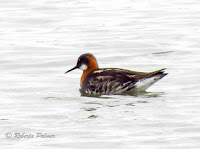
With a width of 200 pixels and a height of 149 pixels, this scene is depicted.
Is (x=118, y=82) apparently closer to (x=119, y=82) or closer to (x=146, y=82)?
(x=119, y=82)

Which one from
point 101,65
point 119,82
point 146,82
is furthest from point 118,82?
point 101,65

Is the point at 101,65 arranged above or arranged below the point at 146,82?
below

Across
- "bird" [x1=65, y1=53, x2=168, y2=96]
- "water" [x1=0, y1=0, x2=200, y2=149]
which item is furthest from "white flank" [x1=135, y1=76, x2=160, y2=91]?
"water" [x1=0, y1=0, x2=200, y2=149]

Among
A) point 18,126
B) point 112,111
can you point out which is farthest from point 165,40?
point 18,126

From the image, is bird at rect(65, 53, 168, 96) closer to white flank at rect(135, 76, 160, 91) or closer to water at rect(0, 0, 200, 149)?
white flank at rect(135, 76, 160, 91)

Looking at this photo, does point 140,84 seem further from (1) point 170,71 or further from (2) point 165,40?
(2) point 165,40

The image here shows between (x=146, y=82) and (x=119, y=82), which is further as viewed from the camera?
(x=119, y=82)

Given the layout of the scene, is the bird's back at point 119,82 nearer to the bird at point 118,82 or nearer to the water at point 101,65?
the bird at point 118,82

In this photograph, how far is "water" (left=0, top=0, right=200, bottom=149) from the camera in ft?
36.7

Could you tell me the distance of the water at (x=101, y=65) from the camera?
1118 cm

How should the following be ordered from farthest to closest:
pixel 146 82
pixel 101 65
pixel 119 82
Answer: pixel 101 65, pixel 119 82, pixel 146 82

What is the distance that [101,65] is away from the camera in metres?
18.0

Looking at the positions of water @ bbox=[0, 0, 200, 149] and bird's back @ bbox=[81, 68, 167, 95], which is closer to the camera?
water @ bbox=[0, 0, 200, 149]

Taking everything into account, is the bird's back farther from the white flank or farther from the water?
the water
